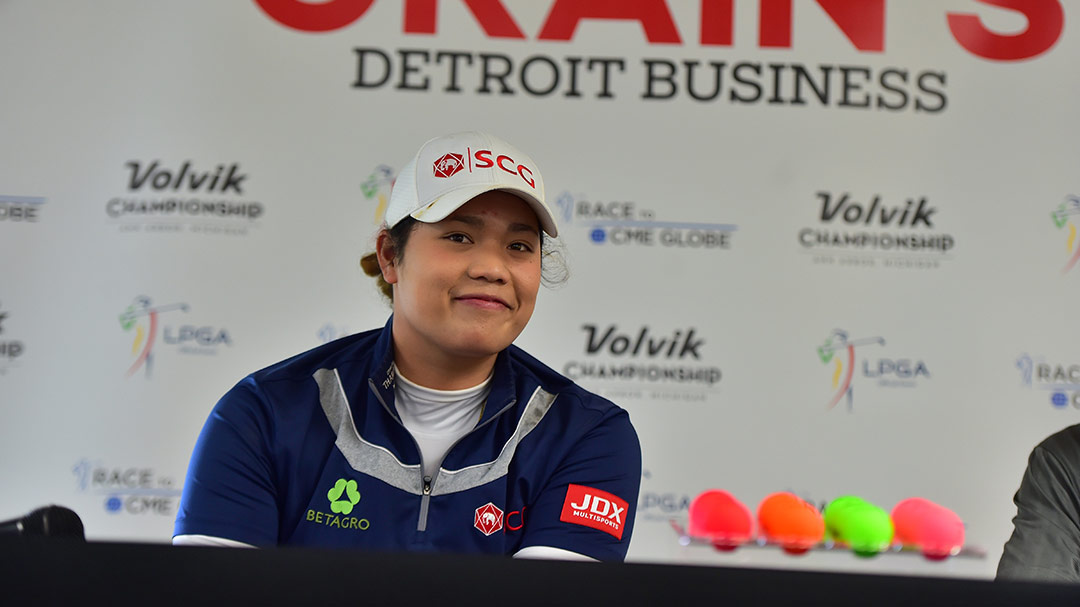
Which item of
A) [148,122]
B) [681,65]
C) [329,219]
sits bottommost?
[329,219]

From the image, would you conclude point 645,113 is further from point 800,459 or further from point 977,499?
point 977,499

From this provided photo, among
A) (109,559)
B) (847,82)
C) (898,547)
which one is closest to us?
(109,559)

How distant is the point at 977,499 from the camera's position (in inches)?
130

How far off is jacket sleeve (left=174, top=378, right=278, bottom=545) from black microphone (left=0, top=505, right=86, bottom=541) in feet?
1.20

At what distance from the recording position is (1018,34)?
3.46 metres

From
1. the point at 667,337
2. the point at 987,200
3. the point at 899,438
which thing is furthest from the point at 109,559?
the point at 987,200

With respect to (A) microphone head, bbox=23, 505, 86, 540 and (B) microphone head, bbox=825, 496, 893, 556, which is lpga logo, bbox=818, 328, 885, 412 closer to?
(B) microphone head, bbox=825, 496, 893, 556

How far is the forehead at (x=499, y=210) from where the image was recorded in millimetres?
1378

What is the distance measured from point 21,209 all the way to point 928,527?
3361mm

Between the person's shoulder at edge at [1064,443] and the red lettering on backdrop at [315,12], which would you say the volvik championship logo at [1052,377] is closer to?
the person's shoulder at edge at [1064,443]

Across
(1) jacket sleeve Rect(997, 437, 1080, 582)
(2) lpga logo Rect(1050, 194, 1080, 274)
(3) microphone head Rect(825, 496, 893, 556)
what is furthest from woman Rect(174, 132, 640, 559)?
(2) lpga logo Rect(1050, 194, 1080, 274)

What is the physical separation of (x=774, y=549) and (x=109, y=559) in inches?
125

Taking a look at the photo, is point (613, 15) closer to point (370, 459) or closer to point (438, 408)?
point (438, 408)

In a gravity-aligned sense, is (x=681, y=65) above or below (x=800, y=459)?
above
